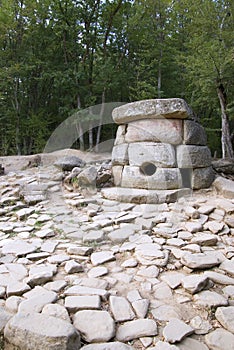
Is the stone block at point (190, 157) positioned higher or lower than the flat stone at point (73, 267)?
higher

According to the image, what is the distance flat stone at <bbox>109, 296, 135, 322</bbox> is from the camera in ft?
5.63

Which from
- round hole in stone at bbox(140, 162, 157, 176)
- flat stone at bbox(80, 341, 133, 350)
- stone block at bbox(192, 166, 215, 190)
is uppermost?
round hole in stone at bbox(140, 162, 157, 176)

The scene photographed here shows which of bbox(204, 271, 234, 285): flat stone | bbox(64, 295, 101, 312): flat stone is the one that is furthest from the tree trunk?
bbox(64, 295, 101, 312): flat stone

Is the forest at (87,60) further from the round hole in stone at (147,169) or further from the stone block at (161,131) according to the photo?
the stone block at (161,131)

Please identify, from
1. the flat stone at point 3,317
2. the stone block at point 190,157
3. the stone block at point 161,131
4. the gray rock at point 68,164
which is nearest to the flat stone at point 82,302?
the flat stone at point 3,317

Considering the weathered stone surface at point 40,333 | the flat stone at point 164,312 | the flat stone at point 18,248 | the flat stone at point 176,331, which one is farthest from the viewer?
the flat stone at point 18,248

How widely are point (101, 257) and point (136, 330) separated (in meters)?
1.10

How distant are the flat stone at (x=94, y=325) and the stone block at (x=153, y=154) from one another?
335 centimetres

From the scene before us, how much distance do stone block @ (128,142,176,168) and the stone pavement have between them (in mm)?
837

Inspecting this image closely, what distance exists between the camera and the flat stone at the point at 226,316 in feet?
5.35

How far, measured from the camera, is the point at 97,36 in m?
11.8

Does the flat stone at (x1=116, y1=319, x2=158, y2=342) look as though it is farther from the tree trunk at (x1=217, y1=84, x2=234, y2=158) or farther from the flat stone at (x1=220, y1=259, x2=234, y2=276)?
the tree trunk at (x1=217, y1=84, x2=234, y2=158)

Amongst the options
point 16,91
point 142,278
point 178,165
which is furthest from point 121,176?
point 16,91

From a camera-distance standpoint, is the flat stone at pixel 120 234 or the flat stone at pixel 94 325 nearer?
the flat stone at pixel 94 325
